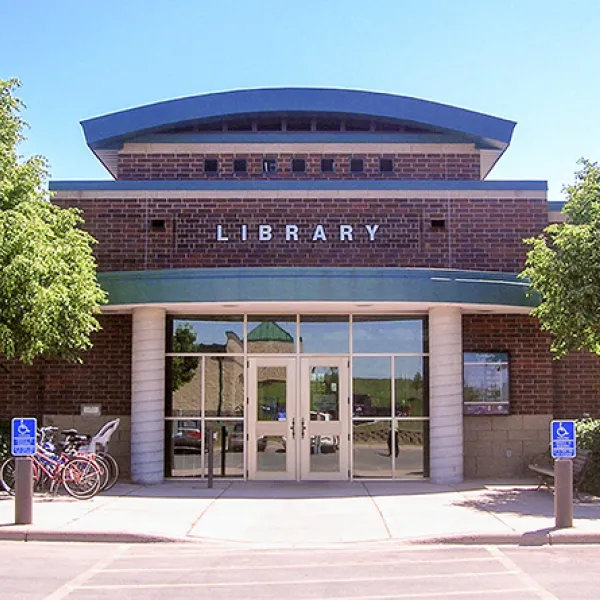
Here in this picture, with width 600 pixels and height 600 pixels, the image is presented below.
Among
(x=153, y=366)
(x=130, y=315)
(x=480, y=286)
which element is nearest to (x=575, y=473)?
(x=480, y=286)

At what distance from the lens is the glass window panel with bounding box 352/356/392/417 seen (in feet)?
57.5

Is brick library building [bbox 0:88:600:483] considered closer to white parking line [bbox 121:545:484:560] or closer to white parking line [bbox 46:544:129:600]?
white parking line [bbox 121:545:484:560]

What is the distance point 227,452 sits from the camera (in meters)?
17.5

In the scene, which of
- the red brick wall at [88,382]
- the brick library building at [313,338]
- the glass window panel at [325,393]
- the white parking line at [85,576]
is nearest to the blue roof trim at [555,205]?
the brick library building at [313,338]

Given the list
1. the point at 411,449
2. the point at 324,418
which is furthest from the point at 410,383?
the point at 324,418

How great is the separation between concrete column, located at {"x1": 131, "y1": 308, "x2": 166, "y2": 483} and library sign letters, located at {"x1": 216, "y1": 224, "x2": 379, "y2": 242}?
2.72 meters

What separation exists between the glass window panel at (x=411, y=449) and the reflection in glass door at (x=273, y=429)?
2075 millimetres

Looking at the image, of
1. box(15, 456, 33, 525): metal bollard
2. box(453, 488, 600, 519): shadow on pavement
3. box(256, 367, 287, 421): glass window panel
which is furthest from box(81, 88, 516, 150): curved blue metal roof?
box(15, 456, 33, 525): metal bollard

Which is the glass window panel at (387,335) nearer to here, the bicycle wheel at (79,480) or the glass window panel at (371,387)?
the glass window panel at (371,387)

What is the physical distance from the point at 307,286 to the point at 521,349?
5.22 metres

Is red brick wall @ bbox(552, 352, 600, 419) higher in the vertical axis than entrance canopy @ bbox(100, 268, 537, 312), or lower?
lower

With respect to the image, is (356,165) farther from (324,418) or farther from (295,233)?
(324,418)

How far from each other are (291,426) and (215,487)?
6.40 feet

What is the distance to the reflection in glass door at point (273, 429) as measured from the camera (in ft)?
57.1
